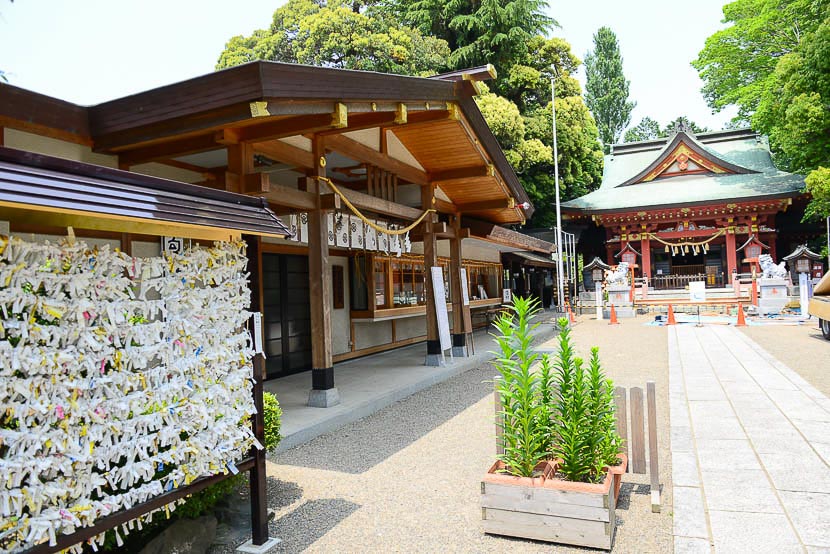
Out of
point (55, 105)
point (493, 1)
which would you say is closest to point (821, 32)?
point (493, 1)

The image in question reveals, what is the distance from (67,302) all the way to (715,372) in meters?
9.95

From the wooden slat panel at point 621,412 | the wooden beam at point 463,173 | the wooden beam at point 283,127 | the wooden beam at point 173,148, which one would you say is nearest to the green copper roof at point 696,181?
the wooden beam at point 463,173

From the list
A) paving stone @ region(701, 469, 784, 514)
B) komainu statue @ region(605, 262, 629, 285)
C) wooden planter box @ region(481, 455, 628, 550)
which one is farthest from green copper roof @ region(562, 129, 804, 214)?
wooden planter box @ region(481, 455, 628, 550)

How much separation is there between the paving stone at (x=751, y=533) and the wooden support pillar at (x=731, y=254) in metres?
25.4

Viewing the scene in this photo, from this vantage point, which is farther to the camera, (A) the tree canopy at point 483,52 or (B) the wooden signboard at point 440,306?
(A) the tree canopy at point 483,52

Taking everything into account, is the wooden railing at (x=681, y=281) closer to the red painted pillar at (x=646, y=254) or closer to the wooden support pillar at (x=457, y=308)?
the red painted pillar at (x=646, y=254)

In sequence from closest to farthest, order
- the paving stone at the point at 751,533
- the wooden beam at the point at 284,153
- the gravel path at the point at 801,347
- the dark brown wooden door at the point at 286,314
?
the paving stone at the point at 751,533, the wooden beam at the point at 284,153, the gravel path at the point at 801,347, the dark brown wooden door at the point at 286,314

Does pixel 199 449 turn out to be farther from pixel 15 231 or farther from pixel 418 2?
pixel 418 2

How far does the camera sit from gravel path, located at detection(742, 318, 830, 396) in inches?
349

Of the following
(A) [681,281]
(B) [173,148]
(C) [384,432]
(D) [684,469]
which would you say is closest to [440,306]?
(C) [384,432]

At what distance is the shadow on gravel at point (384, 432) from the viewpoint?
5.45 meters

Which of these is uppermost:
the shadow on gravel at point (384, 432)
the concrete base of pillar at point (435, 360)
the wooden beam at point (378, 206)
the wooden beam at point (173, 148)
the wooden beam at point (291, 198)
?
the wooden beam at point (173, 148)

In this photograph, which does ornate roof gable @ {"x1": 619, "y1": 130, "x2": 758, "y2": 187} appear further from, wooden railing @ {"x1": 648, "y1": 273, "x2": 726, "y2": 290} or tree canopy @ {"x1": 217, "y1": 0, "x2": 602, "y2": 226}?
wooden railing @ {"x1": 648, "y1": 273, "x2": 726, "y2": 290}

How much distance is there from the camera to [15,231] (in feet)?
16.7
